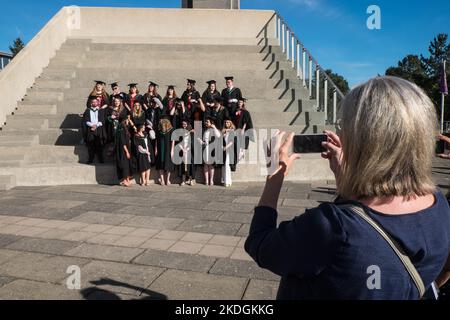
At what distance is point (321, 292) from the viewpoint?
51.7 inches

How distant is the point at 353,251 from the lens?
1.22 metres

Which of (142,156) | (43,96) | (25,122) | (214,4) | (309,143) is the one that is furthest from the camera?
(214,4)

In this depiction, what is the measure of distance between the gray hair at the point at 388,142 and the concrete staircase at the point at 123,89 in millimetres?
8535

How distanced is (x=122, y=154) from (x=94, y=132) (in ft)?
4.48

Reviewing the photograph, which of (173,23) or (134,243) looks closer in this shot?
(134,243)

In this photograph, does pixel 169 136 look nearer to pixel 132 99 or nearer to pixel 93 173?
pixel 132 99

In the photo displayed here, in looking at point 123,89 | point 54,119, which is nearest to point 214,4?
point 123,89

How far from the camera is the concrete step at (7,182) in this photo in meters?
8.60

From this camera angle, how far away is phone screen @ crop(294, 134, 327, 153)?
5.40ft

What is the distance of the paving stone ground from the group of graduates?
1028 millimetres

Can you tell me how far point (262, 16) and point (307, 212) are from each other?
56.8 ft

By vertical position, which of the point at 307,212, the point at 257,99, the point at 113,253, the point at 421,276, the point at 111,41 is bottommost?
the point at 113,253

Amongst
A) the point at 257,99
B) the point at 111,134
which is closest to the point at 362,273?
the point at 111,134
